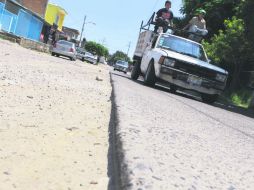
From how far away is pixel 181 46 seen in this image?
45.1ft

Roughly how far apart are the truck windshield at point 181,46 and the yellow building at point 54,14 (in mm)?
53479

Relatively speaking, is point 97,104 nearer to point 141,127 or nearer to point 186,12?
point 141,127

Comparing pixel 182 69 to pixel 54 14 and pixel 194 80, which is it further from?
pixel 54 14

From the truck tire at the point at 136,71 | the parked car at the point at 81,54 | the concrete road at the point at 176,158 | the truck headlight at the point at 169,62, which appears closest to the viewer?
the concrete road at the point at 176,158

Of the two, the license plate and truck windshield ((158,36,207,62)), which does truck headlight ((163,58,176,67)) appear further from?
truck windshield ((158,36,207,62))

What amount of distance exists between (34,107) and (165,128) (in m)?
1.64

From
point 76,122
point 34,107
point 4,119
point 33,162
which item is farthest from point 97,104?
point 33,162

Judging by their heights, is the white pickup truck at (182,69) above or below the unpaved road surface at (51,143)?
above

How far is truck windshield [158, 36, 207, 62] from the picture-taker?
13664 mm

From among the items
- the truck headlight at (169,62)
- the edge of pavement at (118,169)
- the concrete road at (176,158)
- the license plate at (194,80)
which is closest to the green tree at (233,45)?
the license plate at (194,80)

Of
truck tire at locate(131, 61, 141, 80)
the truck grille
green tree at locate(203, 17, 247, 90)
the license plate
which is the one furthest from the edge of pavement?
green tree at locate(203, 17, 247, 90)

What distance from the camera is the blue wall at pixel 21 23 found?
124ft

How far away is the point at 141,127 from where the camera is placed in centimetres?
410

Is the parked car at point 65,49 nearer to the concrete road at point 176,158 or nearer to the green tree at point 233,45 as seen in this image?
the green tree at point 233,45
